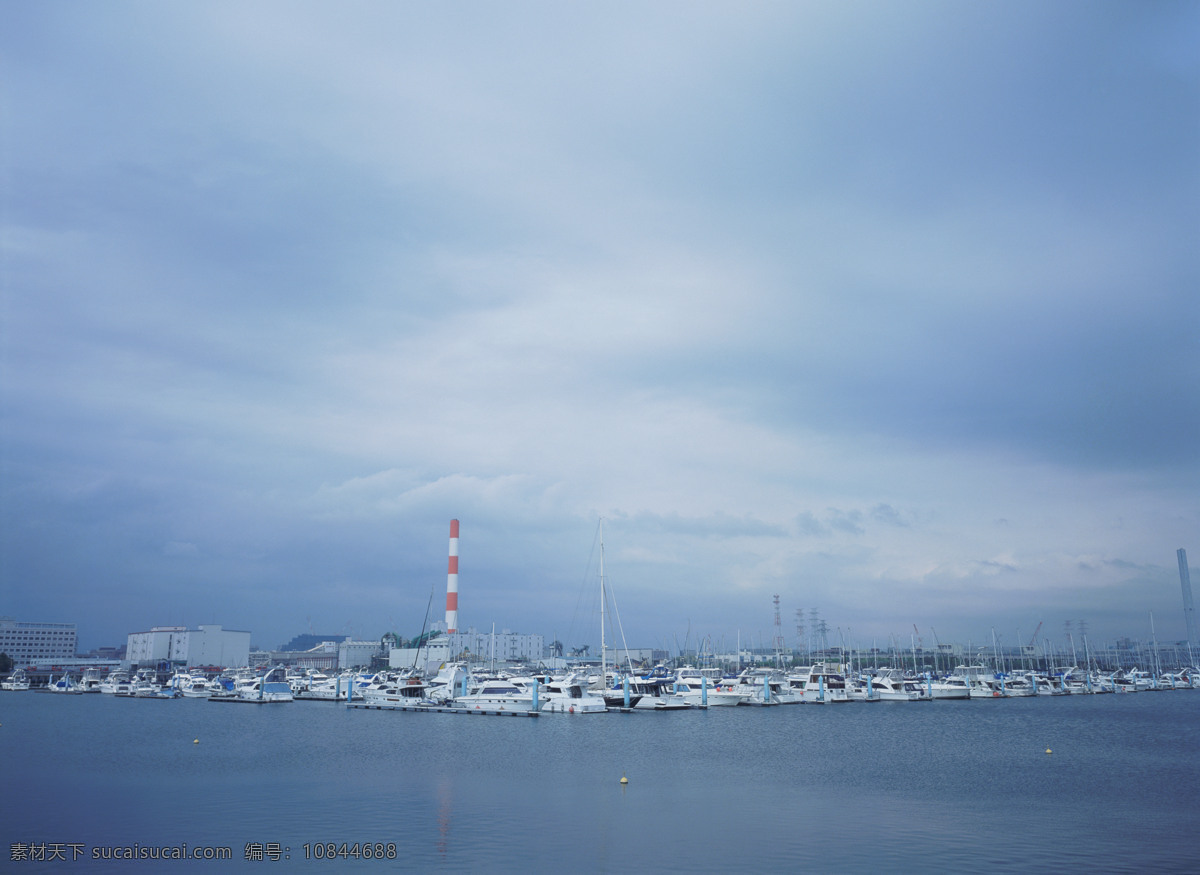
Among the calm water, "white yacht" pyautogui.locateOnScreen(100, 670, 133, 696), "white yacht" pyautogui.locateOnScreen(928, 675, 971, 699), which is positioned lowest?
"white yacht" pyautogui.locateOnScreen(928, 675, 971, 699)

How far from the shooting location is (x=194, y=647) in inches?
6481

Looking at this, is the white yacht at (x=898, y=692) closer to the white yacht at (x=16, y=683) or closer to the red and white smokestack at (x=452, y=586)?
the red and white smokestack at (x=452, y=586)

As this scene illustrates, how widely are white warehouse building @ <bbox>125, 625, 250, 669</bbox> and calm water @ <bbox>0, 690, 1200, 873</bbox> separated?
118683mm

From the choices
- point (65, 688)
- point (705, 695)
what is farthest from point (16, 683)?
point (705, 695)

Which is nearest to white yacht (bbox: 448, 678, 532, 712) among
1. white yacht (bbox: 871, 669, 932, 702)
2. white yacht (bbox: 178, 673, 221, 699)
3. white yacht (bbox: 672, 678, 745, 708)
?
white yacht (bbox: 672, 678, 745, 708)

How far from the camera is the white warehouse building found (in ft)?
540

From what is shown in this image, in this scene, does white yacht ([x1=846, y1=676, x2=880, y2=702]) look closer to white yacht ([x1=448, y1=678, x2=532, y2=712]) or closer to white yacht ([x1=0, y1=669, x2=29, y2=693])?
white yacht ([x1=448, y1=678, x2=532, y2=712])

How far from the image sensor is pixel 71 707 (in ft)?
261

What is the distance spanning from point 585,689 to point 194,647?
120395 millimetres

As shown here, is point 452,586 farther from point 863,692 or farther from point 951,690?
point 951,690

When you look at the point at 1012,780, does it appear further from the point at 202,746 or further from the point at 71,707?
the point at 71,707

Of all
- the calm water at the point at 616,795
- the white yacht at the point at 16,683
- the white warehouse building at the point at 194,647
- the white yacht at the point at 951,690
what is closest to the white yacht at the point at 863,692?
the white yacht at the point at 951,690

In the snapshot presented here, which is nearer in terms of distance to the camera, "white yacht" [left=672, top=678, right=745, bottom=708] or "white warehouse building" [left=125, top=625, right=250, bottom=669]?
"white yacht" [left=672, top=678, right=745, bottom=708]

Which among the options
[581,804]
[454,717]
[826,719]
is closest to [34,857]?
[581,804]
